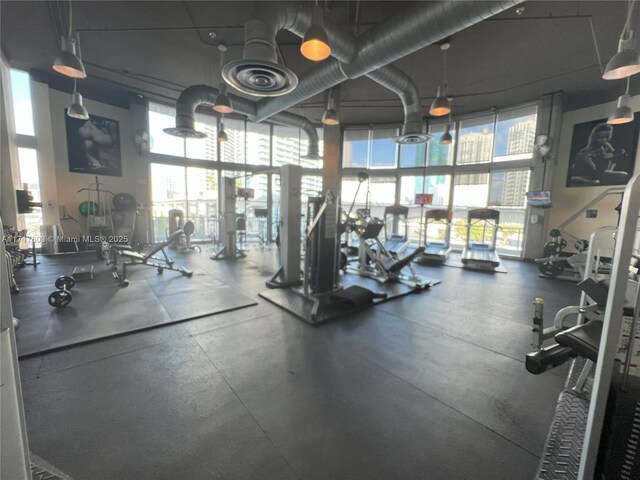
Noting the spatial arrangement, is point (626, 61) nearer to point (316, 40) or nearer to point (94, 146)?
point (316, 40)

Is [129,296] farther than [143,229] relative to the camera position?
No

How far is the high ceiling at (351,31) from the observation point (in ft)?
14.1

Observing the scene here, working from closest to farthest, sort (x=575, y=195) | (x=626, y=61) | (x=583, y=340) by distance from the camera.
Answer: (x=583, y=340), (x=626, y=61), (x=575, y=195)

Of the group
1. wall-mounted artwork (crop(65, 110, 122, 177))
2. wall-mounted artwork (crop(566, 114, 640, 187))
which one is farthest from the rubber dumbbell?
wall-mounted artwork (crop(566, 114, 640, 187))

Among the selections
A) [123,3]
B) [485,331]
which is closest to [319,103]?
[123,3]

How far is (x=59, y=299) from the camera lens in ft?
11.8

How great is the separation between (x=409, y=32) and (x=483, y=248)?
19.2 feet

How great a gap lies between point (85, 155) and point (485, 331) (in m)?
10.1

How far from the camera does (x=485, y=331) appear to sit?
3250 millimetres

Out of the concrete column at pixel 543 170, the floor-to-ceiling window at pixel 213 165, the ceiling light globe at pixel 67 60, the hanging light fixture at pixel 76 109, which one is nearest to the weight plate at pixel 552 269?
the concrete column at pixel 543 170

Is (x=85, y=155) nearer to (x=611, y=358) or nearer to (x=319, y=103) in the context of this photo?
(x=319, y=103)

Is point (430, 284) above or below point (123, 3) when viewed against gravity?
below

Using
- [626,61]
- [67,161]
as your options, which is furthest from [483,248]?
[67,161]

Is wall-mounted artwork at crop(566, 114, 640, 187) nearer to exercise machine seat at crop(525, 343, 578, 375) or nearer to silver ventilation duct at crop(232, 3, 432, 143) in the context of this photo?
silver ventilation duct at crop(232, 3, 432, 143)
